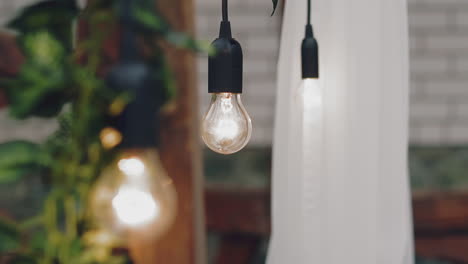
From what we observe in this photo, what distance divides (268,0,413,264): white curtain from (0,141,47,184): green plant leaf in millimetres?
977

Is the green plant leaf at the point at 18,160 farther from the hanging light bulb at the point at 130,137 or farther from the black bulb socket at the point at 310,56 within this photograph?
the black bulb socket at the point at 310,56

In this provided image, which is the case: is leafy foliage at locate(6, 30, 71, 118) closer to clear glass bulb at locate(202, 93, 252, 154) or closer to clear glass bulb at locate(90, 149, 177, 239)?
clear glass bulb at locate(90, 149, 177, 239)

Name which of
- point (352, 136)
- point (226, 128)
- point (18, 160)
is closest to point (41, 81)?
point (18, 160)

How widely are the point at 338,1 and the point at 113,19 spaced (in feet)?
3.35

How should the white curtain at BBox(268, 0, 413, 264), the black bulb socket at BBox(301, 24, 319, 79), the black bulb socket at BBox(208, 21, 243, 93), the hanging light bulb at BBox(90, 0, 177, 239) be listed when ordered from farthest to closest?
the white curtain at BBox(268, 0, 413, 264), the black bulb socket at BBox(301, 24, 319, 79), the black bulb socket at BBox(208, 21, 243, 93), the hanging light bulb at BBox(90, 0, 177, 239)

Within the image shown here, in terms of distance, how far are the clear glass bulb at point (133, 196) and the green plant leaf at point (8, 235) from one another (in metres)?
0.08

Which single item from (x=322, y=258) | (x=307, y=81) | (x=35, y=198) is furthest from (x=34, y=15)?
(x=35, y=198)

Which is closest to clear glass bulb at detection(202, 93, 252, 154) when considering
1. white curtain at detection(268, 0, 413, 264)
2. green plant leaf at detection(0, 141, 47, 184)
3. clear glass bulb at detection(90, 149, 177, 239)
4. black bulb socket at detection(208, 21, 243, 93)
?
black bulb socket at detection(208, 21, 243, 93)

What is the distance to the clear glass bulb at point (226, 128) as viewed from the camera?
1.05 m

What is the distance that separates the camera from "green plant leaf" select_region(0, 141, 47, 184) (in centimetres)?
45

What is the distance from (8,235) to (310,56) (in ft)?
2.38

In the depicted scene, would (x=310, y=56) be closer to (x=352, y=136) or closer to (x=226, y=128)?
(x=226, y=128)

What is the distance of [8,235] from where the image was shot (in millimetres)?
477

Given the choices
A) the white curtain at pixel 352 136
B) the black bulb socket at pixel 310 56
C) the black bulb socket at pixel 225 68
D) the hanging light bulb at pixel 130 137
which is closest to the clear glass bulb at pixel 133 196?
the hanging light bulb at pixel 130 137
